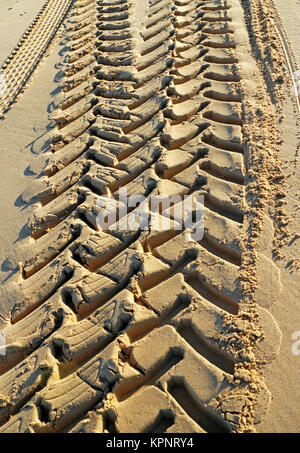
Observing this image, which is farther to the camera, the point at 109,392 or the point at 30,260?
the point at 30,260

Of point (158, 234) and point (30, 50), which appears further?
point (30, 50)

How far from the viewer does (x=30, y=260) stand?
291 cm

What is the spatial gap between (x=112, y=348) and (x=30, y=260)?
1094 millimetres

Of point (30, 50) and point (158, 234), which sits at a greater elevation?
point (30, 50)

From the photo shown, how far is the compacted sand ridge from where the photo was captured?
80.9 inches

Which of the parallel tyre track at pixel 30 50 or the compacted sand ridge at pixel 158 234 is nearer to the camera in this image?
the compacted sand ridge at pixel 158 234

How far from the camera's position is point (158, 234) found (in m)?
2.73

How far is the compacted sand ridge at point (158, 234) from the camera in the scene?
2055mm

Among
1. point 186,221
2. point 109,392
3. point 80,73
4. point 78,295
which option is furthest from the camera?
point 80,73

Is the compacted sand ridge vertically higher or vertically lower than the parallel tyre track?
lower

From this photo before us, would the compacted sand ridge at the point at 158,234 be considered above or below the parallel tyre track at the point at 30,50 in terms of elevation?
below
